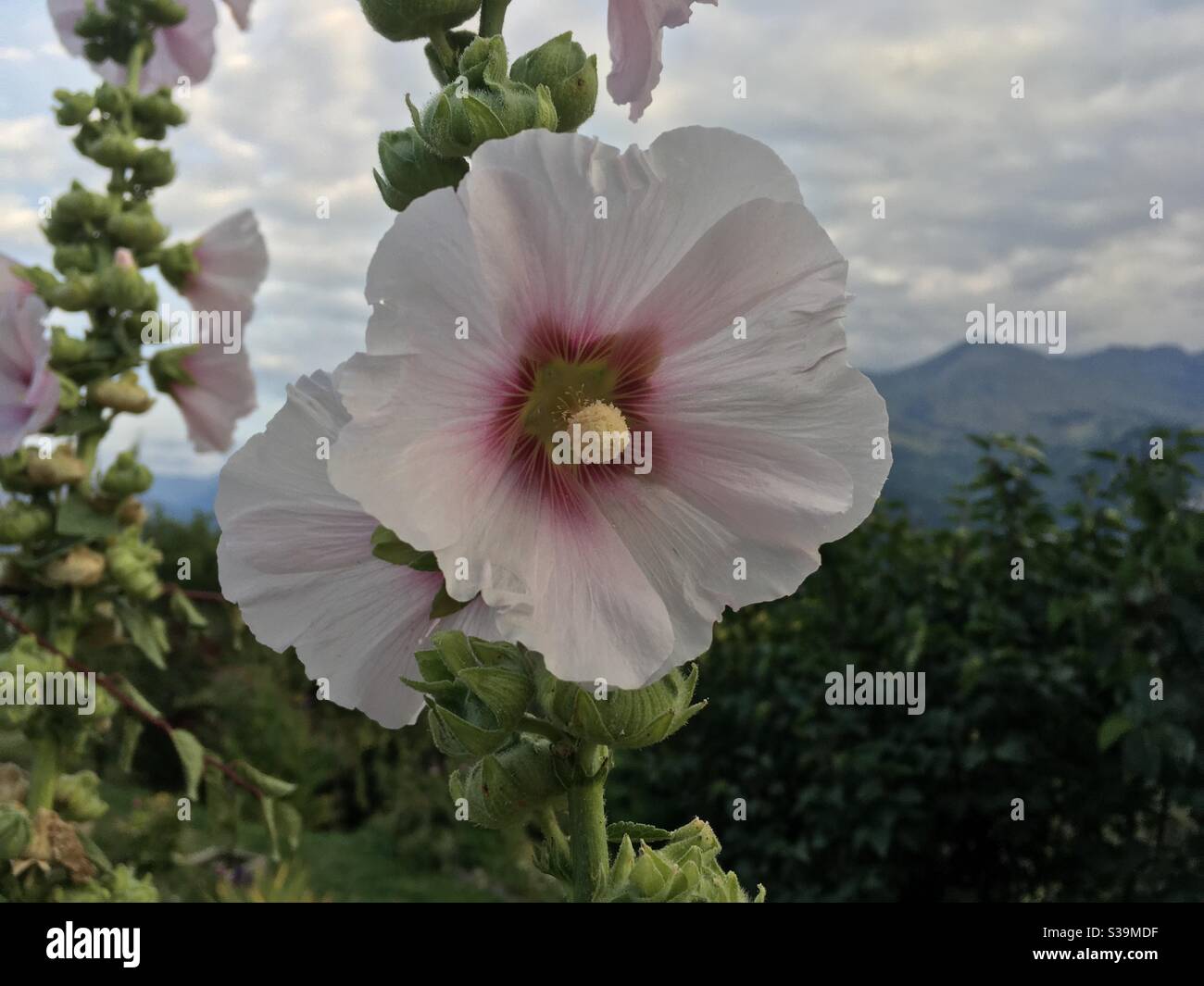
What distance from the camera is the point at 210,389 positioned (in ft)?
8.53

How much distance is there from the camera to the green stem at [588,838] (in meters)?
0.90

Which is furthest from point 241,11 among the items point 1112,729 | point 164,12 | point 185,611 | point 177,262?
point 1112,729

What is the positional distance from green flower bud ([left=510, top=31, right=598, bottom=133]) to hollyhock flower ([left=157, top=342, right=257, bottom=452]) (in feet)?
5.92

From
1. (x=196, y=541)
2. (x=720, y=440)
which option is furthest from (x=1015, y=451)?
(x=196, y=541)

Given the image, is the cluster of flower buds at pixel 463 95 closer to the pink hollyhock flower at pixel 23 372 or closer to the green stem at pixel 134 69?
the pink hollyhock flower at pixel 23 372

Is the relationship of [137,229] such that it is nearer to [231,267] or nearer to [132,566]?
[231,267]

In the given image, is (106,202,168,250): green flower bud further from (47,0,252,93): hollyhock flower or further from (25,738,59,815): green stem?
(25,738,59,815): green stem

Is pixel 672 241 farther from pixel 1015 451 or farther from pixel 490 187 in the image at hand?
pixel 1015 451

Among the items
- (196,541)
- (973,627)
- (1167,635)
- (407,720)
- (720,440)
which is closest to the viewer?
(720,440)

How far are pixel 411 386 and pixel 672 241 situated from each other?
217 millimetres

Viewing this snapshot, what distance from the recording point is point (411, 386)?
2.40 feet

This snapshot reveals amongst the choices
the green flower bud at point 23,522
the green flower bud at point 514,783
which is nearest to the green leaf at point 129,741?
the green flower bud at point 23,522

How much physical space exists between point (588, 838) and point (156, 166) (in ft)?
7.12

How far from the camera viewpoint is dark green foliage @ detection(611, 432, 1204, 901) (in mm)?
3379
